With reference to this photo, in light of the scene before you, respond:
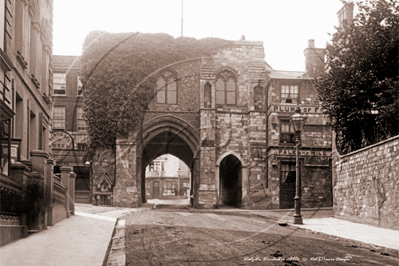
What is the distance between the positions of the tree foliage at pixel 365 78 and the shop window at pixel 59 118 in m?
20.1

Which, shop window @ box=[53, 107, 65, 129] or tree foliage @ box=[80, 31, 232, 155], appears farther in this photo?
shop window @ box=[53, 107, 65, 129]

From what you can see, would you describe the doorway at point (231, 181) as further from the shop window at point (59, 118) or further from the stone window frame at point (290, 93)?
the shop window at point (59, 118)

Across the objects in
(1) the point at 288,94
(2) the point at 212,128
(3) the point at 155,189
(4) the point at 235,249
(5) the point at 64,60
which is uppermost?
(5) the point at 64,60

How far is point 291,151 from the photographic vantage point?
30.2 metres

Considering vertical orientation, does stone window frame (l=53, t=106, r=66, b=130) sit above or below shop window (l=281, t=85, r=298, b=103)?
below

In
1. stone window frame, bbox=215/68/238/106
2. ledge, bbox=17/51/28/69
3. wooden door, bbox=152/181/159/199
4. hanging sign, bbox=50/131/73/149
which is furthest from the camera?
wooden door, bbox=152/181/159/199

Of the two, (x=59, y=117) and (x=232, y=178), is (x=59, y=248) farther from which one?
(x=59, y=117)

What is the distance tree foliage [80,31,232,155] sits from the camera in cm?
2991

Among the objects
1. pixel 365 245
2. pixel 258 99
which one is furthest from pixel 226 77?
pixel 365 245

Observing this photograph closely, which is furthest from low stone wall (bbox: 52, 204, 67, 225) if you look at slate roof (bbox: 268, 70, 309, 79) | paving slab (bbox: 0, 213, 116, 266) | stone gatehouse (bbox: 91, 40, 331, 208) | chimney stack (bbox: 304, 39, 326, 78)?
chimney stack (bbox: 304, 39, 326, 78)

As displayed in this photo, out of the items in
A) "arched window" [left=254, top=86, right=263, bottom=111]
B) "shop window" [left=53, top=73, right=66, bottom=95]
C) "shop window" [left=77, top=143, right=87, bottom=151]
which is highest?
"shop window" [left=53, top=73, right=66, bottom=95]

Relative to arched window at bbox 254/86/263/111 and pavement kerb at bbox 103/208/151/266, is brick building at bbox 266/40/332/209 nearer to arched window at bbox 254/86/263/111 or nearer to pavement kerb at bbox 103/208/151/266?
arched window at bbox 254/86/263/111

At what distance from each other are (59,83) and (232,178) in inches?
548

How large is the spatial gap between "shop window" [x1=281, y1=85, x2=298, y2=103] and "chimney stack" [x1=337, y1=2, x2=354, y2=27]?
31.1 ft
